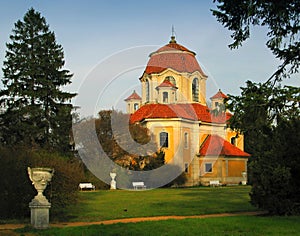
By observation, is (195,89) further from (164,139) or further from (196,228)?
(196,228)

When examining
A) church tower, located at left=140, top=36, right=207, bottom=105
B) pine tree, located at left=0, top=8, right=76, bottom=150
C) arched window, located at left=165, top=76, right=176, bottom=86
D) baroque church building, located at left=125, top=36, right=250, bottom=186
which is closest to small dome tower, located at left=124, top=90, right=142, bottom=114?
baroque church building, located at left=125, top=36, right=250, bottom=186

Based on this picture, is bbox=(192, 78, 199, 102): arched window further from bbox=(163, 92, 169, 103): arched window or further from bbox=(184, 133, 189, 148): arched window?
bbox=(184, 133, 189, 148): arched window

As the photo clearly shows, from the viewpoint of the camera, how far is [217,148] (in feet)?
192

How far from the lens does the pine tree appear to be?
42.3 m

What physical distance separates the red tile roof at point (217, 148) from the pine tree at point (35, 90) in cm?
1974

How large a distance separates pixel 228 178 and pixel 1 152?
42841mm

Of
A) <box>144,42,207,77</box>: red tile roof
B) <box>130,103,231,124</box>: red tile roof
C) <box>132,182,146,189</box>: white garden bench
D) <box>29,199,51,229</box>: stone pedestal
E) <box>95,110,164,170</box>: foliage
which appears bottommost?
<box>29,199,51,229</box>: stone pedestal

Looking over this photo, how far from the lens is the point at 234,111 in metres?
13.3

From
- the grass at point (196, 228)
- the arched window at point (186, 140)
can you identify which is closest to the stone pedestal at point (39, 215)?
the grass at point (196, 228)

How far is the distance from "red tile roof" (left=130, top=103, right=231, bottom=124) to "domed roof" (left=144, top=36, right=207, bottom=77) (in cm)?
453

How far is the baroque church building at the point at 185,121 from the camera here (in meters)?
55.0

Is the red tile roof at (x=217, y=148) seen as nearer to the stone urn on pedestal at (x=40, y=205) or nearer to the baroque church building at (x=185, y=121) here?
the baroque church building at (x=185, y=121)

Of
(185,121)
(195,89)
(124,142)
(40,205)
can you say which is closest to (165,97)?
(185,121)

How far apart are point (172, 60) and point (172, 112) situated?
7993 millimetres
